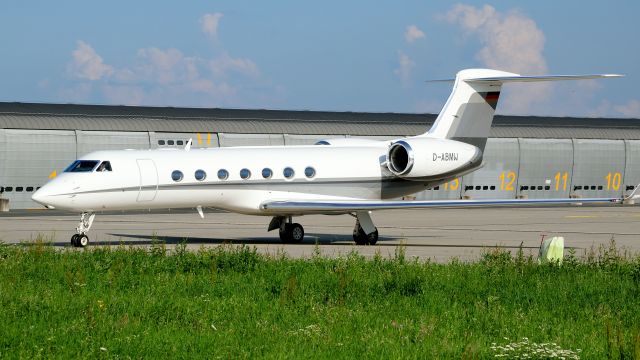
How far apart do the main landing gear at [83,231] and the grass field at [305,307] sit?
407 cm

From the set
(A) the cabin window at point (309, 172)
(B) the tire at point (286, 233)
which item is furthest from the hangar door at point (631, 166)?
(B) the tire at point (286, 233)

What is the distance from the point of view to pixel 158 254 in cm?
1773

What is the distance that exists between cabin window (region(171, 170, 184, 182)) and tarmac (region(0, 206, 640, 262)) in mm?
1371

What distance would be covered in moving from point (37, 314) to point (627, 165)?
51317 millimetres

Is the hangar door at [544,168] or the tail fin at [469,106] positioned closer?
the tail fin at [469,106]

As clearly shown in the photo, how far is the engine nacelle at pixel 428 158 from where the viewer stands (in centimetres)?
2584

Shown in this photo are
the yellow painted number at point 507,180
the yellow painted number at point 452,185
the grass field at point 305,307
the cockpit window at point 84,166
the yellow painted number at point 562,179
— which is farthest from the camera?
the yellow painted number at point 562,179

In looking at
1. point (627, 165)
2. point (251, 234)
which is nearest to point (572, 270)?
point (251, 234)

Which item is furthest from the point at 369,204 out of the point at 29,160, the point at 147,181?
the point at 29,160

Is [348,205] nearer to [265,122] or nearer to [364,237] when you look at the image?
[364,237]

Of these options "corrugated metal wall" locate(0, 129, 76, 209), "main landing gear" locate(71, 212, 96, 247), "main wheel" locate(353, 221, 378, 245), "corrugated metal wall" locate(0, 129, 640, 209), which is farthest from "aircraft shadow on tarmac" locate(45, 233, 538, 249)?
"corrugated metal wall" locate(0, 129, 640, 209)

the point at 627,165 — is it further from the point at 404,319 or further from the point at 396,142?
the point at 404,319

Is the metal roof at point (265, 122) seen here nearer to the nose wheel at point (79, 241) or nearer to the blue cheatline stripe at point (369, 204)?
the blue cheatline stripe at point (369, 204)

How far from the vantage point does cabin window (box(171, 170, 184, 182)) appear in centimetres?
2362
